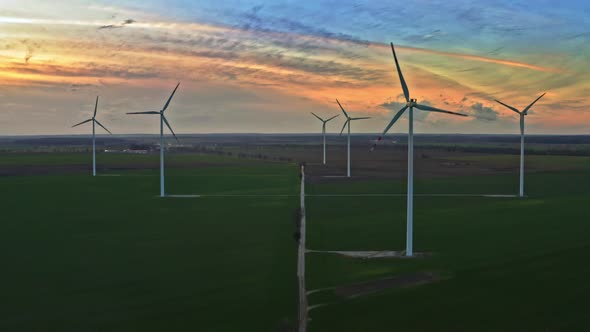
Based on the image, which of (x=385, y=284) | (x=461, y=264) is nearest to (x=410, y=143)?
(x=461, y=264)

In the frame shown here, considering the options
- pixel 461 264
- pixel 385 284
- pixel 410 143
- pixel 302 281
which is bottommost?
pixel 302 281

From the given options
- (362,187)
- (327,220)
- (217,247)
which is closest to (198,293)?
(217,247)

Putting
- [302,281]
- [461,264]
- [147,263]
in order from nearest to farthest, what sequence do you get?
[302,281], [461,264], [147,263]

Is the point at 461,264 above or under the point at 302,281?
above

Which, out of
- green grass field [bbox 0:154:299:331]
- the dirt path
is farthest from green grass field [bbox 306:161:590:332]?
green grass field [bbox 0:154:299:331]

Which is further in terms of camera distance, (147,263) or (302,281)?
(147,263)

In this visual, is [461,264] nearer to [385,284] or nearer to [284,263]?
[385,284]

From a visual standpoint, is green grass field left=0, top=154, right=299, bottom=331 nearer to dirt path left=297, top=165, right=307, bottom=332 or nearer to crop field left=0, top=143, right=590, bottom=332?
crop field left=0, top=143, right=590, bottom=332
